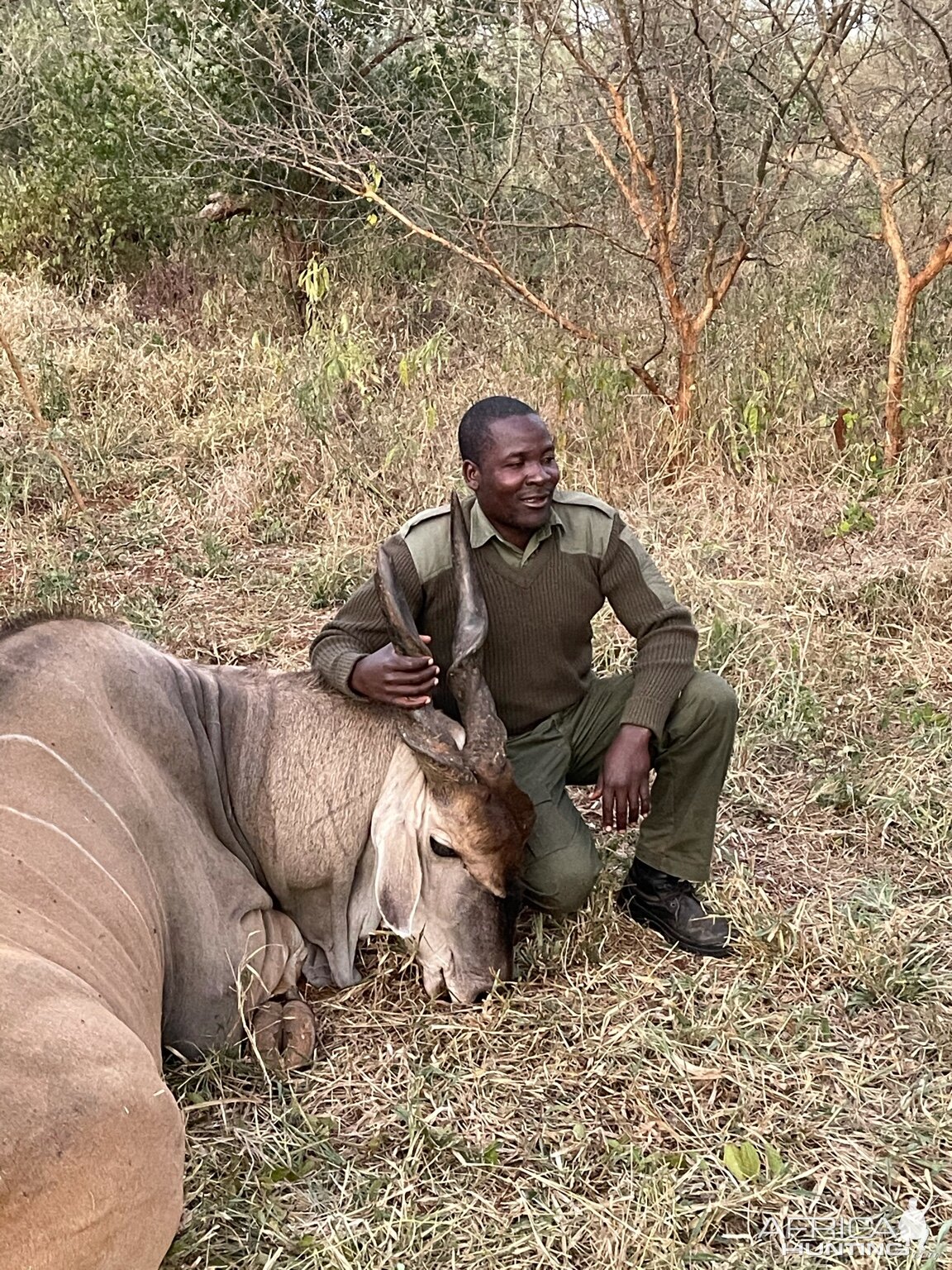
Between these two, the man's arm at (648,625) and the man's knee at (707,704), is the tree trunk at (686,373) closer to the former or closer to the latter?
the man's arm at (648,625)

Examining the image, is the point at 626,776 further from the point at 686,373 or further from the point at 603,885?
the point at 686,373

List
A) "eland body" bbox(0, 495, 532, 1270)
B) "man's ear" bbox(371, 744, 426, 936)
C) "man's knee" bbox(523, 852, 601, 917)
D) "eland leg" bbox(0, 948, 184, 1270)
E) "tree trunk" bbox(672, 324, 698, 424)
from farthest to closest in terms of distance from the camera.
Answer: "tree trunk" bbox(672, 324, 698, 424) < "man's knee" bbox(523, 852, 601, 917) < "man's ear" bbox(371, 744, 426, 936) < "eland body" bbox(0, 495, 532, 1270) < "eland leg" bbox(0, 948, 184, 1270)

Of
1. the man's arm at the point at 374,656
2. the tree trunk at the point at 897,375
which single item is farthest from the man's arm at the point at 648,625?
the tree trunk at the point at 897,375

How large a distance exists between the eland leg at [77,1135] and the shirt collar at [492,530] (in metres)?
1.58

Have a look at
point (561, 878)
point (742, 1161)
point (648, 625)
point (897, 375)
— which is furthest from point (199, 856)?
point (897, 375)

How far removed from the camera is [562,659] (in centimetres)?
359

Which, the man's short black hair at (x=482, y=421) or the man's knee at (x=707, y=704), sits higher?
the man's short black hair at (x=482, y=421)

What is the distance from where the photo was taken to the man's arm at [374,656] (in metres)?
3.16

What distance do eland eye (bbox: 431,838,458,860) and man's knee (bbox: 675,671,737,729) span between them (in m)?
0.75

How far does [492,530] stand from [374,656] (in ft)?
1.66

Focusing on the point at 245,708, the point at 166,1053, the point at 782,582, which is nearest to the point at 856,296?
the point at 782,582

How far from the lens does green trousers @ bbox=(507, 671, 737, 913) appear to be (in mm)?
3467

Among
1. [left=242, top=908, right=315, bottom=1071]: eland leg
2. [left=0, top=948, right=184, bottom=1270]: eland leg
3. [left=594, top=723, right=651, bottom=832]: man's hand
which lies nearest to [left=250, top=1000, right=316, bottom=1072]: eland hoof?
[left=242, top=908, right=315, bottom=1071]: eland leg

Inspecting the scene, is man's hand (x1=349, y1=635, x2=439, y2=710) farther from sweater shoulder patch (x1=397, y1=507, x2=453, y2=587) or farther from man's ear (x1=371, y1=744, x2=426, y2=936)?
sweater shoulder patch (x1=397, y1=507, x2=453, y2=587)
